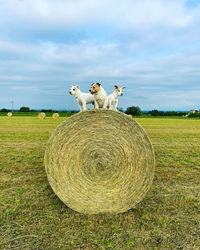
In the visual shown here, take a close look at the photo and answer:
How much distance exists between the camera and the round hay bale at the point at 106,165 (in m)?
4.20

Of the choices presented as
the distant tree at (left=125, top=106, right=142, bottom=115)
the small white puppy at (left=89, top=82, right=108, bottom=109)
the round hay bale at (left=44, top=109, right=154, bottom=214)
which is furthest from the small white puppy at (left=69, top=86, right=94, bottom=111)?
the distant tree at (left=125, top=106, right=142, bottom=115)

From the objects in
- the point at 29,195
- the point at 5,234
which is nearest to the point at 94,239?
the point at 5,234

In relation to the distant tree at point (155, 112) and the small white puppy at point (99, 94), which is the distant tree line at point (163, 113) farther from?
the small white puppy at point (99, 94)

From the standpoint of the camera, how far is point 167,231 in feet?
11.7

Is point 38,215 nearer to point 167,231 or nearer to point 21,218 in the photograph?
point 21,218

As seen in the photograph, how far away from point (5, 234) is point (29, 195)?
1.48 m

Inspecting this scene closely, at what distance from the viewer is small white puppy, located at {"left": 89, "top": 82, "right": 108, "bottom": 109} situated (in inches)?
237

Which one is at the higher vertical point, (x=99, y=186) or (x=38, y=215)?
(x=99, y=186)

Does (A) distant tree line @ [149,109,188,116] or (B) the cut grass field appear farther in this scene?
(A) distant tree line @ [149,109,188,116]

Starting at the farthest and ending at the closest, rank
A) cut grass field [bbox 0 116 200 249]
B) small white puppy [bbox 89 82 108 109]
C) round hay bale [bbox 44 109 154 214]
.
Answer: small white puppy [bbox 89 82 108 109] → round hay bale [bbox 44 109 154 214] → cut grass field [bbox 0 116 200 249]

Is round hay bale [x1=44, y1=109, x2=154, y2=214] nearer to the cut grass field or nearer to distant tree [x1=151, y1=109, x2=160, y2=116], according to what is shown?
the cut grass field

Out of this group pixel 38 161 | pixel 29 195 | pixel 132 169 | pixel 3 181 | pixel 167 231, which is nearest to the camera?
pixel 167 231

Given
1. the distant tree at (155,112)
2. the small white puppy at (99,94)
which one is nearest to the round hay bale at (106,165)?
the small white puppy at (99,94)

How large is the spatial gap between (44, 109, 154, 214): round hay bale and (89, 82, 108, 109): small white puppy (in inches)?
75.0
